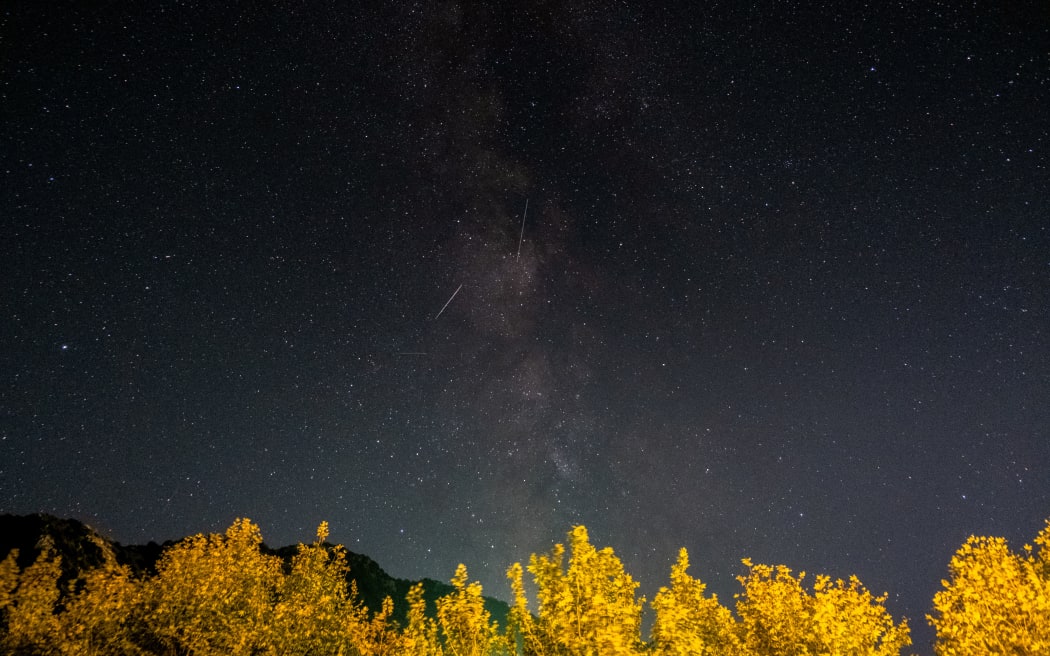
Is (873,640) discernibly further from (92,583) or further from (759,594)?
(92,583)

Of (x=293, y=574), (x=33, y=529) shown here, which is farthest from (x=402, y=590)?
(x=293, y=574)

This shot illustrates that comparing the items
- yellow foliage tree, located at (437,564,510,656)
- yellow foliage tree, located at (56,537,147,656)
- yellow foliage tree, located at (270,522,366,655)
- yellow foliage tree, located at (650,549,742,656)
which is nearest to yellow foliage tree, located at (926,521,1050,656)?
yellow foliage tree, located at (650,549,742,656)

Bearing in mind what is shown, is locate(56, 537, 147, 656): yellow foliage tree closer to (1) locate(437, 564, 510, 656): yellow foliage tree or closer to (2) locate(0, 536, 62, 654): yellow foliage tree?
(2) locate(0, 536, 62, 654): yellow foliage tree

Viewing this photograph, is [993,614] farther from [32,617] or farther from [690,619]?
[32,617]

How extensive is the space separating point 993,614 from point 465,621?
1450 centimetres

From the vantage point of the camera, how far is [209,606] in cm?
1548

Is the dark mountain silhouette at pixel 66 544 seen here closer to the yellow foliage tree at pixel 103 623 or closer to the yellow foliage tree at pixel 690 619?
the yellow foliage tree at pixel 103 623

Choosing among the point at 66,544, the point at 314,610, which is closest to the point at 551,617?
the point at 314,610

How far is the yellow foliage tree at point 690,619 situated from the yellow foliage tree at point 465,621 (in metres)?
4.49

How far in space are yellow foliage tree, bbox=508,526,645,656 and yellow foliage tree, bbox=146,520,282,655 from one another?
8085 mm

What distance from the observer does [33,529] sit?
2640 inches

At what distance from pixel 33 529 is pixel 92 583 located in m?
75.3

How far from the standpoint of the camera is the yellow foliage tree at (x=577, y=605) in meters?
11.2

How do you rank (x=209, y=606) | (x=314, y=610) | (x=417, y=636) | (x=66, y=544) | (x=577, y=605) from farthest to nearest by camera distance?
(x=66, y=544) → (x=314, y=610) → (x=209, y=606) → (x=417, y=636) → (x=577, y=605)
